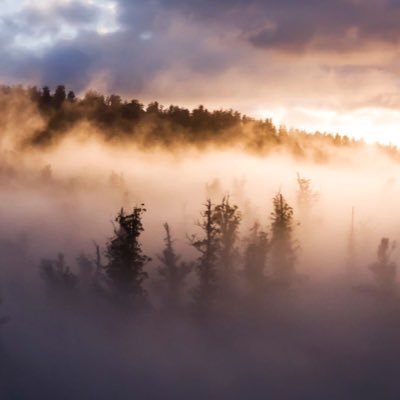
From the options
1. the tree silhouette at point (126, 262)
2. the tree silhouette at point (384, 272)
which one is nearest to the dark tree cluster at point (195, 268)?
the tree silhouette at point (126, 262)

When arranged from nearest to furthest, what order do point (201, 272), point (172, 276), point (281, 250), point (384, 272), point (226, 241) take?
1. point (201, 272)
2. point (172, 276)
3. point (226, 241)
4. point (281, 250)
5. point (384, 272)

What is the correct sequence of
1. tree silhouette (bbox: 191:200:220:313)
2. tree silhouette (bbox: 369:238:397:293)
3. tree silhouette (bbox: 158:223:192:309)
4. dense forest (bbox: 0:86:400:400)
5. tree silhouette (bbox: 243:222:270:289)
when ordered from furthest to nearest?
tree silhouette (bbox: 369:238:397:293)
tree silhouette (bbox: 243:222:270:289)
tree silhouette (bbox: 158:223:192:309)
tree silhouette (bbox: 191:200:220:313)
dense forest (bbox: 0:86:400:400)

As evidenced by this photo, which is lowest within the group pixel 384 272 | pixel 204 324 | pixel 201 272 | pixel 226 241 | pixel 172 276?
Answer: pixel 204 324

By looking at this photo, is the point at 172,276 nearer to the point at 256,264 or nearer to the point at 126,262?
the point at 256,264

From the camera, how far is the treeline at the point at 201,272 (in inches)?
1940

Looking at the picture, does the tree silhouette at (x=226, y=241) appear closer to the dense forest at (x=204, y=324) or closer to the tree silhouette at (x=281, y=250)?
the dense forest at (x=204, y=324)

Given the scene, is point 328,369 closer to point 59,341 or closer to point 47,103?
point 59,341

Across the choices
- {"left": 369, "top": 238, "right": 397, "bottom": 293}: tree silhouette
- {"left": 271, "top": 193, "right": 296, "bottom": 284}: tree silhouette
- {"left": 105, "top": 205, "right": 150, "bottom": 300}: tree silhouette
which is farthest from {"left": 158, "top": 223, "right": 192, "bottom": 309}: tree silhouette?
{"left": 369, "top": 238, "right": 397, "bottom": 293}: tree silhouette

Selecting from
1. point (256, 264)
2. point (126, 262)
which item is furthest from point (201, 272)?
point (256, 264)

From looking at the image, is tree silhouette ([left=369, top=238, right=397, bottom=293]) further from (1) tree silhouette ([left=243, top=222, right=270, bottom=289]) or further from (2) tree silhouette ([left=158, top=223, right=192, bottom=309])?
(2) tree silhouette ([left=158, top=223, right=192, bottom=309])

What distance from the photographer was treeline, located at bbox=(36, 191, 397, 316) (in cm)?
4928

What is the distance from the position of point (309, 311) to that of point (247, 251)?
8972 millimetres

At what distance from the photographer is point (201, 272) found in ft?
179

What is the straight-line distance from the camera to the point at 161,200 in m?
180
